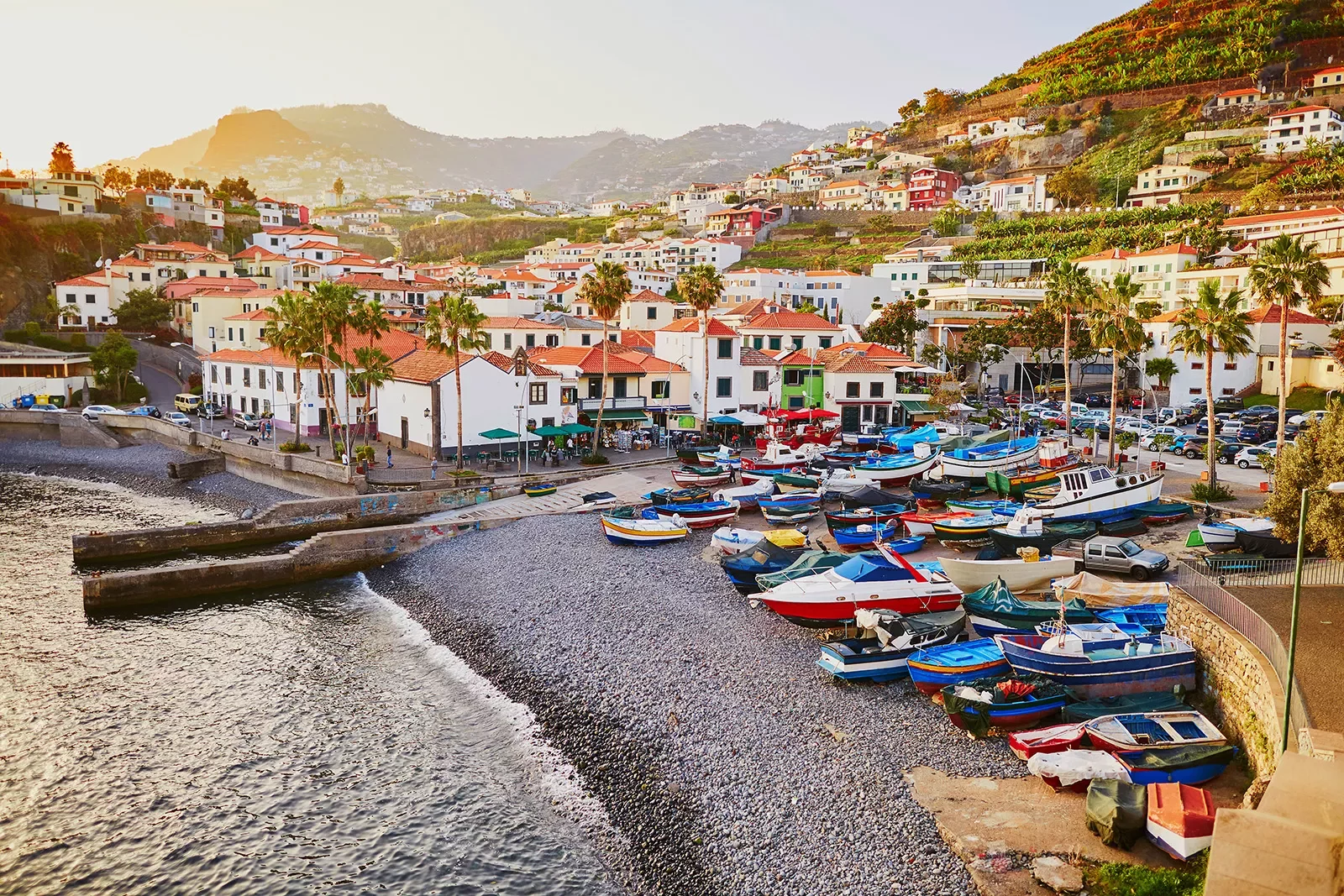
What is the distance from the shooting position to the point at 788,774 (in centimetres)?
1828

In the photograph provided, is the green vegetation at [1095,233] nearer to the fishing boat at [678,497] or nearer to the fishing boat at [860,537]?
the fishing boat at [860,537]

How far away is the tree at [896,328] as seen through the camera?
7781cm

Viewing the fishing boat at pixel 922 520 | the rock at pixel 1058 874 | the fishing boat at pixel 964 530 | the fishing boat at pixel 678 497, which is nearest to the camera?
the rock at pixel 1058 874

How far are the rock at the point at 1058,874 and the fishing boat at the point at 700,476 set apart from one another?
3051cm

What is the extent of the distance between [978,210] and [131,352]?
378 ft

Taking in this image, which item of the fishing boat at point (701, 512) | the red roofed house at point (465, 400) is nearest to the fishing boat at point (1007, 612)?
the fishing boat at point (701, 512)

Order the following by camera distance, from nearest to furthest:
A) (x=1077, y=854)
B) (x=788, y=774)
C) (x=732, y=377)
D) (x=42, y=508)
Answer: (x=1077, y=854)
(x=788, y=774)
(x=42, y=508)
(x=732, y=377)

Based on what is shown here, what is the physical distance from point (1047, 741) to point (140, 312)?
3719 inches

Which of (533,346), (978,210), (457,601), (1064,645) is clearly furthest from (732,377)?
(978,210)

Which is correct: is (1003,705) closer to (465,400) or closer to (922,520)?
(922,520)

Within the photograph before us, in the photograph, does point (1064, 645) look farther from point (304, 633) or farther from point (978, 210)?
point (978, 210)

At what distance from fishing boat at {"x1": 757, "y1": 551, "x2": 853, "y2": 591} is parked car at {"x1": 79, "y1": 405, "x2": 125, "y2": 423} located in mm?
56604

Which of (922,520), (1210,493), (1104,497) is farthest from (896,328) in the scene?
(922,520)

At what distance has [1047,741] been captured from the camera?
18.0 meters
